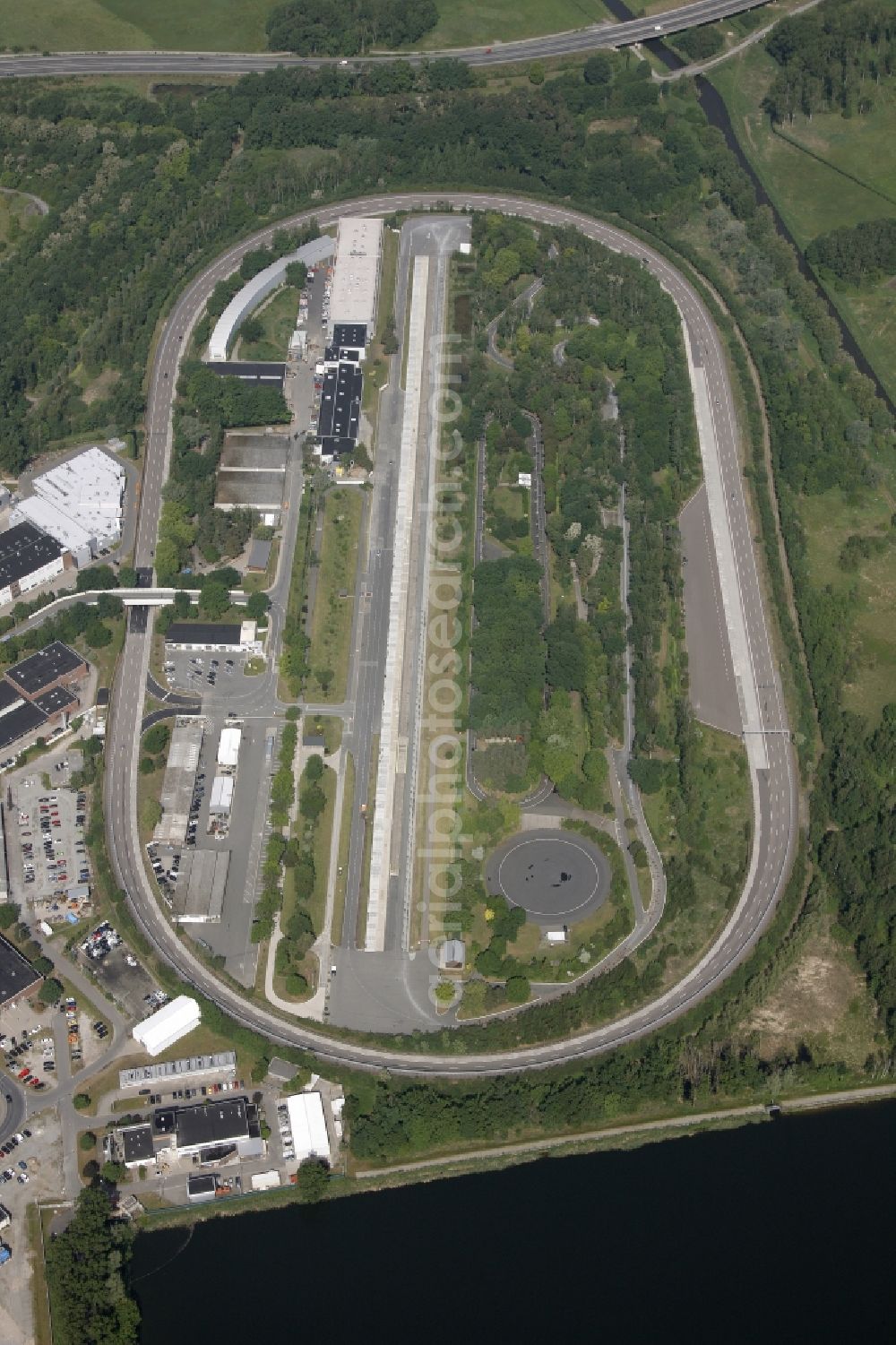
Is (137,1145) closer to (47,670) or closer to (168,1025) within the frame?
(168,1025)

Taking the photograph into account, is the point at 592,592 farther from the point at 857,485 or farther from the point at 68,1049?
the point at 68,1049

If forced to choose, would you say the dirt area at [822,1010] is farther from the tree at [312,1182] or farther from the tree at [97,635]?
the tree at [97,635]

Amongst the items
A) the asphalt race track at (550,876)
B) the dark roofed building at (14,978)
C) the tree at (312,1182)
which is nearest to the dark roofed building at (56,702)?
the dark roofed building at (14,978)

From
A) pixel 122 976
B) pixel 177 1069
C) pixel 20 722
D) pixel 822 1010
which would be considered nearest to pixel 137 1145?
pixel 177 1069

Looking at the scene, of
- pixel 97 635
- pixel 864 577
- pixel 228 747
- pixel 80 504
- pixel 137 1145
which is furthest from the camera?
pixel 80 504

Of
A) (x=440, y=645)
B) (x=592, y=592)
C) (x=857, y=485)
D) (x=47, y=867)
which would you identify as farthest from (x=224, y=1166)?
(x=857, y=485)

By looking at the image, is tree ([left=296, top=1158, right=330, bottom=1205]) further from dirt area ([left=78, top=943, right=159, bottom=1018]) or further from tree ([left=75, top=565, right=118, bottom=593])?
tree ([left=75, top=565, right=118, bottom=593])
